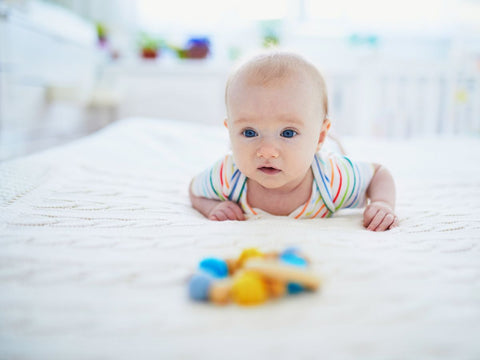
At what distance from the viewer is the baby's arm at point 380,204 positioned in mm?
829

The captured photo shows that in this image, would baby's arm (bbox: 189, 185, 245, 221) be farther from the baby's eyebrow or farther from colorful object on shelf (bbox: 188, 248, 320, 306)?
colorful object on shelf (bbox: 188, 248, 320, 306)

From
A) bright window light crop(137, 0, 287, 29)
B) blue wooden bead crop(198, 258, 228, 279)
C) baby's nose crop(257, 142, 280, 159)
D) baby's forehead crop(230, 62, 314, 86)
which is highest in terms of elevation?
bright window light crop(137, 0, 287, 29)

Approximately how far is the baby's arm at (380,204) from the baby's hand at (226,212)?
0.83 ft

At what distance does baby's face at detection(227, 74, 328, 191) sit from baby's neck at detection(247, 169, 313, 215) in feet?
0.27

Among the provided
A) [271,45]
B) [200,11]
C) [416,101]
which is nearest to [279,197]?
[271,45]

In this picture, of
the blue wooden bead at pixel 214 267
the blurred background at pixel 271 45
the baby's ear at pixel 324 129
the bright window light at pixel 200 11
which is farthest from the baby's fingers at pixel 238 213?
the bright window light at pixel 200 11

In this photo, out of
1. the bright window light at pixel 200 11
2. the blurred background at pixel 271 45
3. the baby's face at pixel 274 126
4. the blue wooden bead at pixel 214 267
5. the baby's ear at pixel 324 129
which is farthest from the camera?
the bright window light at pixel 200 11

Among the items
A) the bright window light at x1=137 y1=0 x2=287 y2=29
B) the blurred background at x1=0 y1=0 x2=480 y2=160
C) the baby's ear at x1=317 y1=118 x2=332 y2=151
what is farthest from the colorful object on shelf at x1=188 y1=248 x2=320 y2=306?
the bright window light at x1=137 y1=0 x2=287 y2=29

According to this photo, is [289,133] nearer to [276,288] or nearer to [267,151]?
[267,151]

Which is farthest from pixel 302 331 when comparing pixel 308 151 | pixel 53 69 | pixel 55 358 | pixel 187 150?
pixel 53 69

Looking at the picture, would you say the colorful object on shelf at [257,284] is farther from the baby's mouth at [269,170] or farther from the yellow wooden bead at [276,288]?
the baby's mouth at [269,170]

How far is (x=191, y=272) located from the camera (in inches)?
22.5

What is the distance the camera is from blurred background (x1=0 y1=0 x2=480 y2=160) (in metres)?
2.96

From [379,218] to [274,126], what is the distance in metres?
0.26
